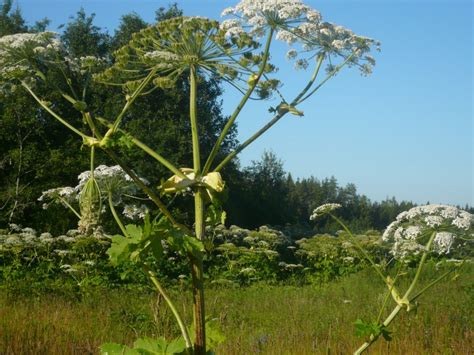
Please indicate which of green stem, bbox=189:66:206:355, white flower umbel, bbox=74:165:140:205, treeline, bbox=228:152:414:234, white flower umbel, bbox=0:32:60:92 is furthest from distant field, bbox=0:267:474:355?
treeline, bbox=228:152:414:234

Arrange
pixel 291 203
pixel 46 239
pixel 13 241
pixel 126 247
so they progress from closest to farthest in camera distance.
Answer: pixel 126 247, pixel 13 241, pixel 46 239, pixel 291 203

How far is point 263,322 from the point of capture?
8461 mm

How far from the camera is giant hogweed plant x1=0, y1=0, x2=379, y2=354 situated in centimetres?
286

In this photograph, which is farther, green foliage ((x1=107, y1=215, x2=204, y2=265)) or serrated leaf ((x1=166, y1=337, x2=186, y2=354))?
serrated leaf ((x1=166, y1=337, x2=186, y2=354))

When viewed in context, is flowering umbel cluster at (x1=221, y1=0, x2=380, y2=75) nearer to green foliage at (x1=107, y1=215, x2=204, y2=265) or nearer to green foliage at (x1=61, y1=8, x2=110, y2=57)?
green foliage at (x1=107, y1=215, x2=204, y2=265)

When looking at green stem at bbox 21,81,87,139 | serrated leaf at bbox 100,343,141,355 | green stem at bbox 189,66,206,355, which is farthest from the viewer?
serrated leaf at bbox 100,343,141,355

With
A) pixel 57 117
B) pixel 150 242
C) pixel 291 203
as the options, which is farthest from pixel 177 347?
pixel 291 203

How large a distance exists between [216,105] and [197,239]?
90.9 feet

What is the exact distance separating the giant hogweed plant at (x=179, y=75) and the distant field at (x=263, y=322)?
69.1 inches

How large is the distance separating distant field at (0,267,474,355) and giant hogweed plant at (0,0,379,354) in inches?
69.1

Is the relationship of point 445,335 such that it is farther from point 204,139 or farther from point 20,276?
point 204,139

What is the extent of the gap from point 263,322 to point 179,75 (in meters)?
5.73

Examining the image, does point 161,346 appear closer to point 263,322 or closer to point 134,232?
point 134,232

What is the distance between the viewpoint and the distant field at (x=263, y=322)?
5840 mm
